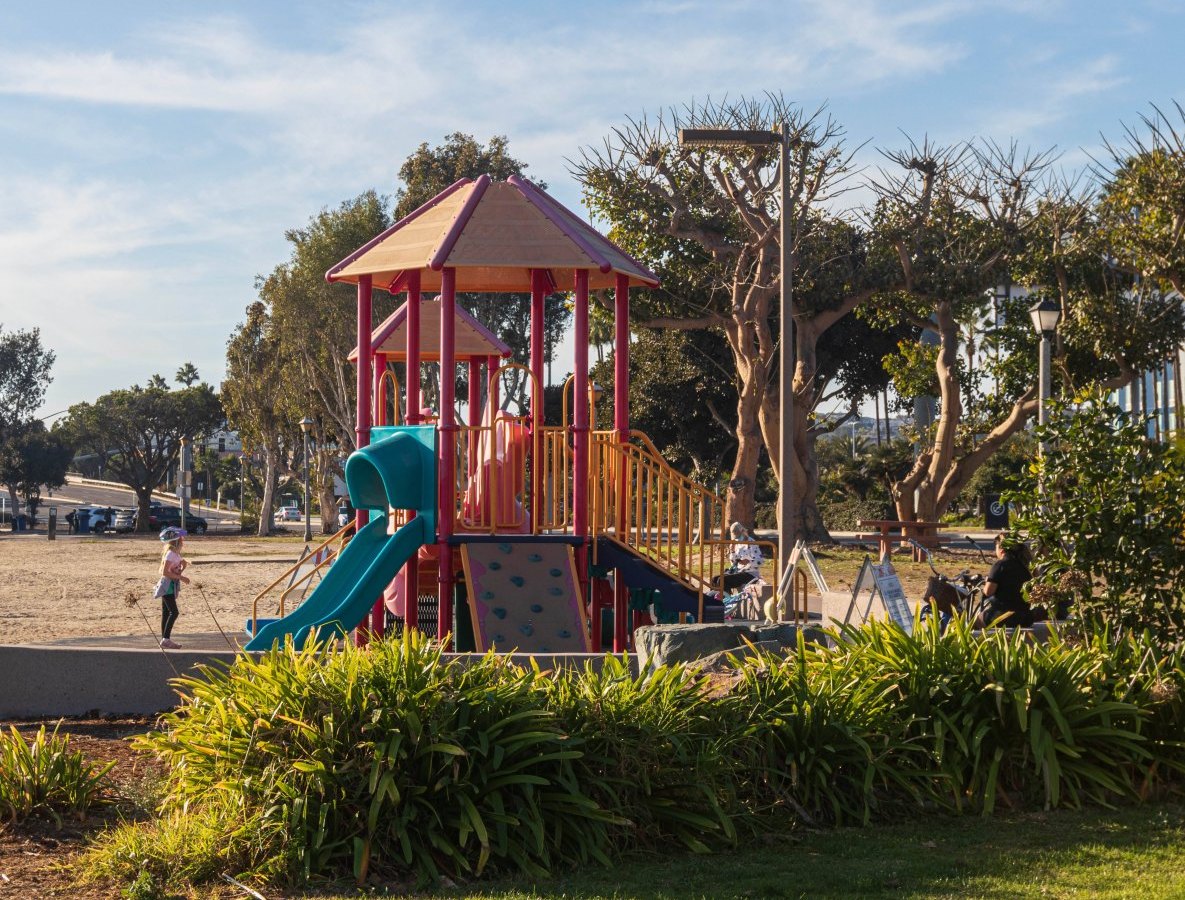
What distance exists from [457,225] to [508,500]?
2.61 meters

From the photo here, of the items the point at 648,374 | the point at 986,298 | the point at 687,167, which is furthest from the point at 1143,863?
the point at 648,374

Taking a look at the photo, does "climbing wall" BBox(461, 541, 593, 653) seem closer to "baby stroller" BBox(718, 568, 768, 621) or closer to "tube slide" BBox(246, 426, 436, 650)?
"tube slide" BBox(246, 426, 436, 650)

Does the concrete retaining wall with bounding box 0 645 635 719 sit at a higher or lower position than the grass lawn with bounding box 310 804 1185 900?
higher

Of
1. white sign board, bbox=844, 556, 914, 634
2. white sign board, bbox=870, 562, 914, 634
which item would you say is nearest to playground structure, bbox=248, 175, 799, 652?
white sign board, bbox=844, 556, 914, 634

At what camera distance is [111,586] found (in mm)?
26719

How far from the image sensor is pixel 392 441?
41.9ft

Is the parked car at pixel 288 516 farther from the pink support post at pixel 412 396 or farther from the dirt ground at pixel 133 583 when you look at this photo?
the pink support post at pixel 412 396

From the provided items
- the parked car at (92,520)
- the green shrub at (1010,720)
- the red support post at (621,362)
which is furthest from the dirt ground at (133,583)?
the parked car at (92,520)

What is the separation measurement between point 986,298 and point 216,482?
11234 centimetres

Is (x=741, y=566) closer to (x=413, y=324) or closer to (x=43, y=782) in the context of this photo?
(x=413, y=324)

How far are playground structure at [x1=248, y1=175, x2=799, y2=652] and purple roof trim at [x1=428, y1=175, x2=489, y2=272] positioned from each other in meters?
0.02

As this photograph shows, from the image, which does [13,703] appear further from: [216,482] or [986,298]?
[216,482]

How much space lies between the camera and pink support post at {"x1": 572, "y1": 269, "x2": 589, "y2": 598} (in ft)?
42.2

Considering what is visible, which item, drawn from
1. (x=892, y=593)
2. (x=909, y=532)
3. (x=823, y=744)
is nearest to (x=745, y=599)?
(x=892, y=593)
